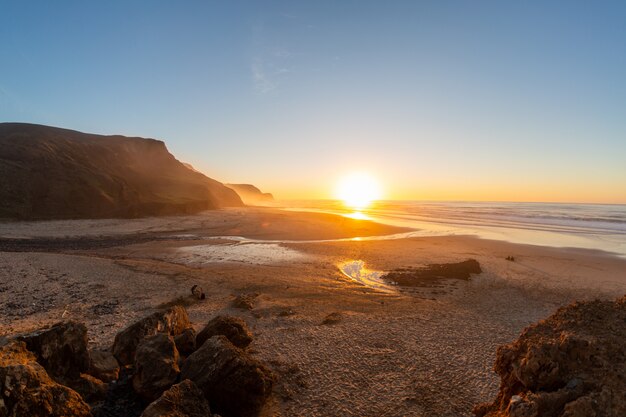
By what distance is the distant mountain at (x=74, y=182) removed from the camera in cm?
4716

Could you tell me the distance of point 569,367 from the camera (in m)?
4.47

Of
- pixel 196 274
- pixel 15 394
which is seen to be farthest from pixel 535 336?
pixel 196 274

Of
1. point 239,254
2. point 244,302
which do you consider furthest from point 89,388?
A: point 239,254

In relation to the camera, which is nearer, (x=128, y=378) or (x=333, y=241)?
(x=128, y=378)

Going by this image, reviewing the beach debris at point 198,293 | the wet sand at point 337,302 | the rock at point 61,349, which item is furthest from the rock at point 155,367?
the beach debris at point 198,293

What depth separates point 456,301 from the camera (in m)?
14.2

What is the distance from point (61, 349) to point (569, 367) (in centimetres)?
857

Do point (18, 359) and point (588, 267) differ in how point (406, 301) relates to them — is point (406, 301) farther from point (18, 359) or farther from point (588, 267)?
point (588, 267)

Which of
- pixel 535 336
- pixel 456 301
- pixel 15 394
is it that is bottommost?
pixel 456 301

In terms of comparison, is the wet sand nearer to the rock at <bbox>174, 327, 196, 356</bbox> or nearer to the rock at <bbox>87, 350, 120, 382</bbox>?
the rock at <bbox>174, 327, 196, 356</bbox>

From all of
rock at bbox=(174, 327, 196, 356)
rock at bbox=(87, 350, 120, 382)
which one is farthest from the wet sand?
rock at bbox=(87, 350, 120, 382)

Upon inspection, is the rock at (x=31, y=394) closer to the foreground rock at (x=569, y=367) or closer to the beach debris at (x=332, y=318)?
the foreground rock at (x=569, y=367)

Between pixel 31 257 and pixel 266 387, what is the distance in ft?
65.9

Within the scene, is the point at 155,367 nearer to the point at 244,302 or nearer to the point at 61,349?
the point at 61,349
